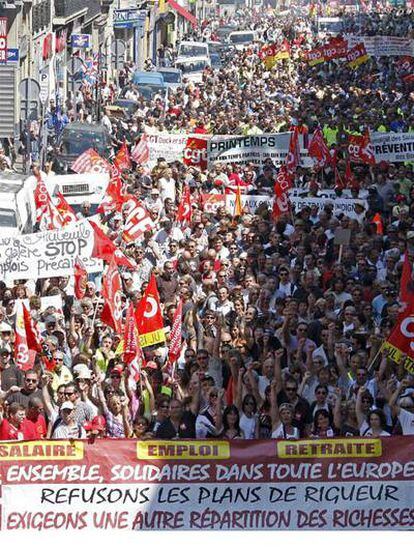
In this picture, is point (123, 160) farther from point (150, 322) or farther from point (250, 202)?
point (150, 322)

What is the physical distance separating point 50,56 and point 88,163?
23887 mm

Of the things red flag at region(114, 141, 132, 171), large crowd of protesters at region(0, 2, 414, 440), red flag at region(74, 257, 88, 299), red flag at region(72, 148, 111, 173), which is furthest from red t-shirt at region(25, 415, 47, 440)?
red flag at region(114, 141, 132, 171)

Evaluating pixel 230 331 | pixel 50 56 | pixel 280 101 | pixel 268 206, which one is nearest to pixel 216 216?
pixel 268 206

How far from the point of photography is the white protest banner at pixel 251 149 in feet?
96.5

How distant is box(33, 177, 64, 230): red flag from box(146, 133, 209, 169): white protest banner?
A: 7.29 meters

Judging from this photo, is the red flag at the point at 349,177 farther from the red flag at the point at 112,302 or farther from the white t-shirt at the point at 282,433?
the white t-shirt at the point at 282,433

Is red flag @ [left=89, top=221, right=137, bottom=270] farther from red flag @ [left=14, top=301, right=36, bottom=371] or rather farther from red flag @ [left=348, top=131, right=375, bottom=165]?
red flag @ [left=348, top=131, right=375, bottom=165]

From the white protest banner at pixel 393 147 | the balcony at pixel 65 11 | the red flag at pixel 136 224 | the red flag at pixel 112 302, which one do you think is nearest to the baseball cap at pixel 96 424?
the red flag at pixel 112 302

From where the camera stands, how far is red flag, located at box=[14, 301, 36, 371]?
1595 centimetres

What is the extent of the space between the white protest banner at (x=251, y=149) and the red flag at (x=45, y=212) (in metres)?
6.34

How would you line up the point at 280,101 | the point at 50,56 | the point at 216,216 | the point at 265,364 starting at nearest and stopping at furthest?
the point at 265,364 → the point at 216,216 → the point at 280,101 → the point at 50,56

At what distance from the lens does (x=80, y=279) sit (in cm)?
1888

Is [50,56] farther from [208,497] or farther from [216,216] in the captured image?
[208,497]

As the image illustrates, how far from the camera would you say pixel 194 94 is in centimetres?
4681
